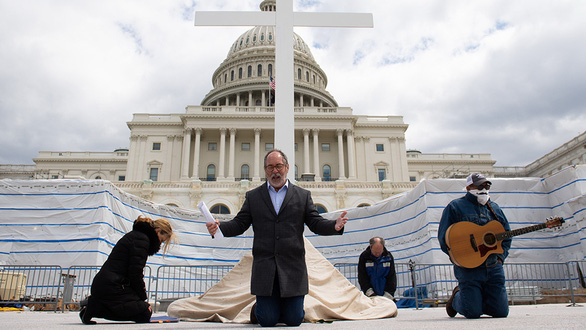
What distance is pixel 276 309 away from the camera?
4.67 metres

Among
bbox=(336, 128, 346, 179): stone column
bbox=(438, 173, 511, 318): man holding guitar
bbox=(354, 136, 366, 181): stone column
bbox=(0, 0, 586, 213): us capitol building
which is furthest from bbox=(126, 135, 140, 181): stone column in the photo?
bbox=(438, 173, 511, 318): man holding guitar

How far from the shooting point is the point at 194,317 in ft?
20.7

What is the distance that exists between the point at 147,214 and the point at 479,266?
1382cm

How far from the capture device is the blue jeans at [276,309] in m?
4.62

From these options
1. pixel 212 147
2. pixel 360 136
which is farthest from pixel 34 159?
pixel 360 136

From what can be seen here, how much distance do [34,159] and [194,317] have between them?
256ft

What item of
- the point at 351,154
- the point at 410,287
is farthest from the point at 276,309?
the point at 351,154

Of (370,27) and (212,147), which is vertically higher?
(212,147)

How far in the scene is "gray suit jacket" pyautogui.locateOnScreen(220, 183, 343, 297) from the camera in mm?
4609

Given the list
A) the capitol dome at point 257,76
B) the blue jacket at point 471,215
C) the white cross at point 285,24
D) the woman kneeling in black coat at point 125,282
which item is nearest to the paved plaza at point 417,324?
the woman kneeling in black coat at point 125,282

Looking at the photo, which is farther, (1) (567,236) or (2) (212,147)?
(2) (212,147)

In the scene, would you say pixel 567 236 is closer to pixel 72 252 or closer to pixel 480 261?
pixel 480 261

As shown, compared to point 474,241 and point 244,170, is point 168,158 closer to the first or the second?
point 244,170

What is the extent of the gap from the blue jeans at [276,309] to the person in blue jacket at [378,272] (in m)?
4.47
